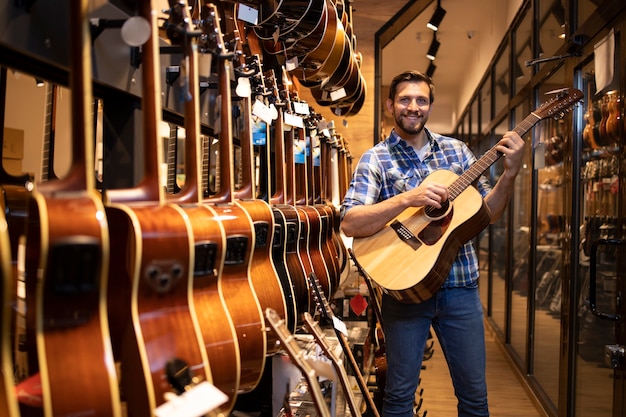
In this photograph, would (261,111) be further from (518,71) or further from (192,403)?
(518,71)

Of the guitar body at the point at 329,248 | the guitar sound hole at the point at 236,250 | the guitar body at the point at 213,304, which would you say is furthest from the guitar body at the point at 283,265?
the guitar body at the point at 329,248

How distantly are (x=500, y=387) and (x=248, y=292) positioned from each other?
393 cm

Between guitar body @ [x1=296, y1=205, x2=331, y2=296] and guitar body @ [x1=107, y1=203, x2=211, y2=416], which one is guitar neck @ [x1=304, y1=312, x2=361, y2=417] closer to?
guitar body @ [x1=296, y1=205, x2=331, y2=296]

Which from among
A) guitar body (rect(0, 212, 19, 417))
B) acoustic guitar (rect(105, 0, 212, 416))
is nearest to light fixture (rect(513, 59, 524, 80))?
acoustic guitar (rect(105, 0, 212, 416))

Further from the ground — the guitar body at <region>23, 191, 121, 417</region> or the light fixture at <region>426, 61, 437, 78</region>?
the light fixture at <region>426, 61, 437, 78</region>

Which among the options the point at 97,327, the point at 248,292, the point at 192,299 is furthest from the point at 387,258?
the point at 97,327

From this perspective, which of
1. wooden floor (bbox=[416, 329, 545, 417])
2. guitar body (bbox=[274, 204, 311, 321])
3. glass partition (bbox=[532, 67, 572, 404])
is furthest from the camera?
wooden floor (bbox=[416, 329, 545, 417])

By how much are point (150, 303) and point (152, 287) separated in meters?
0.03

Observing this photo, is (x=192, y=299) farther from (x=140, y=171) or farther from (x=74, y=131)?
(x=140, y=171)

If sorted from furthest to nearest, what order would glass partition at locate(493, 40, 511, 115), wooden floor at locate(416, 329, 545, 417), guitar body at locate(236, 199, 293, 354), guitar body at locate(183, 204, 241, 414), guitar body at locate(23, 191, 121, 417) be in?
glass partition at locate(493, 40, 511, 115)
wooden floor at locate(416, 329, 545, 417)
guitar body at locate(236, 199, 293, 354)
guitar body at locate(183, 204, 241, 414)
guitar body at locate(23, 191, 121, 417)

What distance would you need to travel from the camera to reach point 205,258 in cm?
121

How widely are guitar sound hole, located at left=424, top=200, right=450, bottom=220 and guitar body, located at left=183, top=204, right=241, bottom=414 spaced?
1.16 meters

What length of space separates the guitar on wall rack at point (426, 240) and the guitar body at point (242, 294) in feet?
2.88

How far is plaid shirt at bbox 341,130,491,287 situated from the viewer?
237 centimetres
